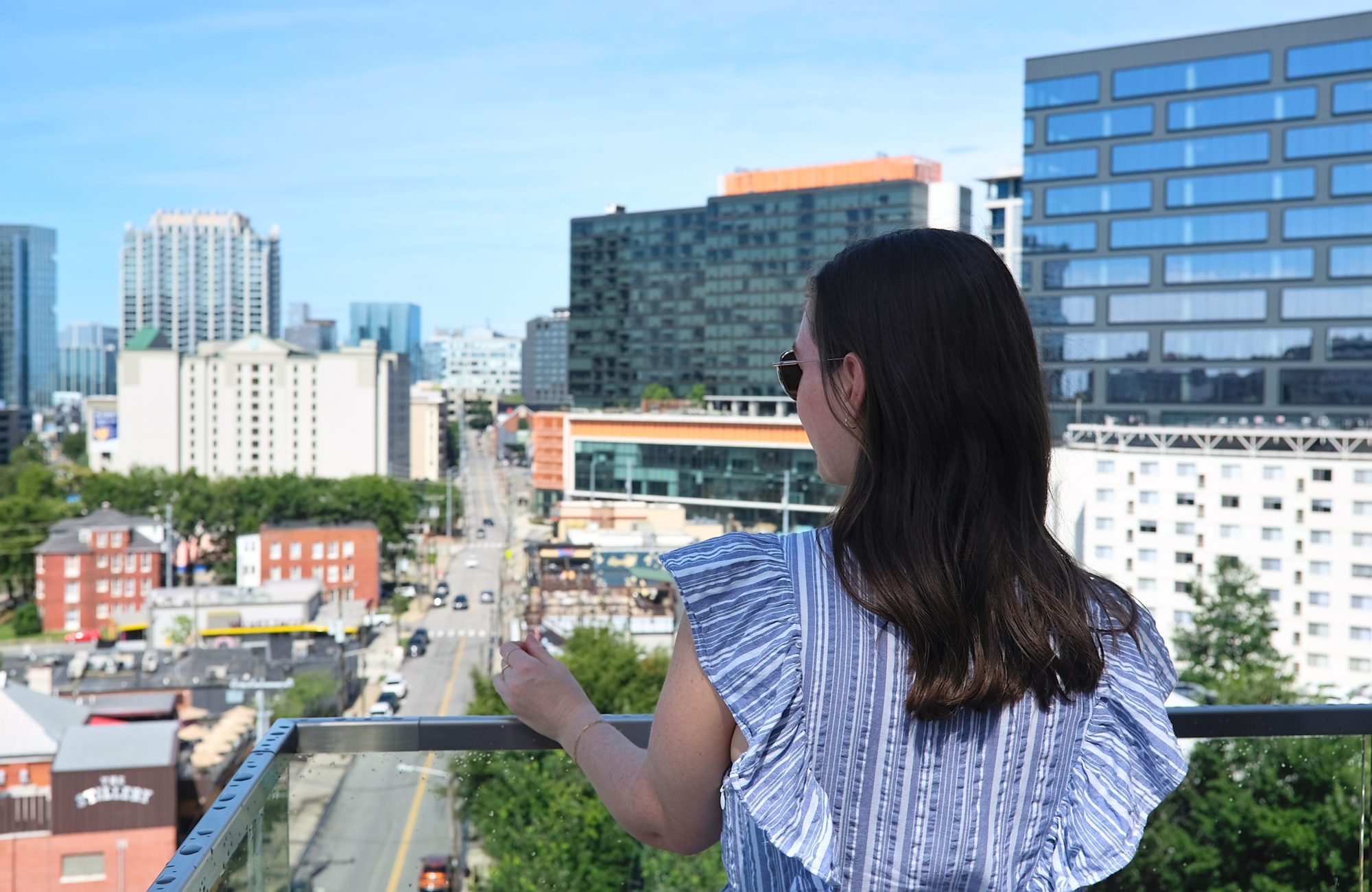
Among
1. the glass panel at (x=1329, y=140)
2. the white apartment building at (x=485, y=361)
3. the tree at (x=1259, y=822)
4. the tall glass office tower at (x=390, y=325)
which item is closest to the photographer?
the tree at (x=1259, y=822)

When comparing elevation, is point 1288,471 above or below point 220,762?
above

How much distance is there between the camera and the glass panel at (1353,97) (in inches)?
787

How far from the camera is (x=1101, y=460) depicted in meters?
17.4

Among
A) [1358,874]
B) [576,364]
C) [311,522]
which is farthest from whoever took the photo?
[576,364]

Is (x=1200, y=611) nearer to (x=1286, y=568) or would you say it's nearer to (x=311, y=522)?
(x=1286, y=568)

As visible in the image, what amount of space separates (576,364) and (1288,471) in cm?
3050

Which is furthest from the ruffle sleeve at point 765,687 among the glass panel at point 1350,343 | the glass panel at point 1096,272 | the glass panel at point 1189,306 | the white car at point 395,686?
the glass panel at point 1096,272

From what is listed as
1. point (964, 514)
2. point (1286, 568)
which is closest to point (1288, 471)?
point (1286, 568)

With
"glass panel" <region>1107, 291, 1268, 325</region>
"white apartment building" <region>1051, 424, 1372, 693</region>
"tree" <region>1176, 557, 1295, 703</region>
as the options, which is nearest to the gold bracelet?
"white apartment building" <region>1051, 424, 1372, 693</region>

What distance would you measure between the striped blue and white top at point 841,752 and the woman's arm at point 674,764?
0.05 ft

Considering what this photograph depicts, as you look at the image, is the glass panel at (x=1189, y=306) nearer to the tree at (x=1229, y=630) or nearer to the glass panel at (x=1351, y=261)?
the glass panel at (x=1351, y=261)

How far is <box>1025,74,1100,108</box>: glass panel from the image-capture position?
23.2 m

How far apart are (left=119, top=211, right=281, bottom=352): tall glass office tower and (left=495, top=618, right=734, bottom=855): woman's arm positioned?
3998 inches

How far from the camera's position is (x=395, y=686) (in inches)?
751
